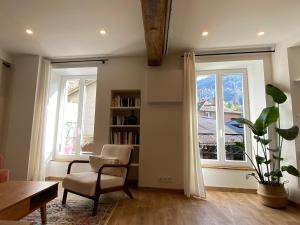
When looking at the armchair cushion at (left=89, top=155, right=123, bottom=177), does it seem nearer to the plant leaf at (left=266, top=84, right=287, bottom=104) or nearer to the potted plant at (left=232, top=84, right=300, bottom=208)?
the potted plant at (left=232, top=84, right=300, bottom=208)

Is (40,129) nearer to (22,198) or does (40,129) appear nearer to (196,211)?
(22,198)

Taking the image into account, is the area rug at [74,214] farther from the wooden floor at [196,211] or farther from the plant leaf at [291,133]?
the plant leaf at [291,133]

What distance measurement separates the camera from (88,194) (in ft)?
8.07

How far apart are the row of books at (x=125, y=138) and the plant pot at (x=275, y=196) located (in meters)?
2.27

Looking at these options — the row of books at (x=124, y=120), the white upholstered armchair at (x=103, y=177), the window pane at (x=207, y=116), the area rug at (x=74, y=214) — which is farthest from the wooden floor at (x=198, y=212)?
the row of books at (x=124, y=120)

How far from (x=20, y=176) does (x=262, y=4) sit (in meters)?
4.93

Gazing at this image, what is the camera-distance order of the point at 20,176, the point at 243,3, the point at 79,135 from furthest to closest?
1. the point at 79,135
2. the point at 20,176
3. the point at 243,3

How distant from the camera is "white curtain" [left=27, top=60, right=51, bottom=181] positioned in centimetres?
377

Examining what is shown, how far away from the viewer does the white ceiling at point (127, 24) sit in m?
2.47

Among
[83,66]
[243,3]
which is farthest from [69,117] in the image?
[243,3]

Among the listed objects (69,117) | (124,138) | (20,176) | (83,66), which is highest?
(83,66)

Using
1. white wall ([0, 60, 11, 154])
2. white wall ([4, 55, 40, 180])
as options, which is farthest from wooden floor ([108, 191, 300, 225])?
white wall ([0, 60, 11, 154])

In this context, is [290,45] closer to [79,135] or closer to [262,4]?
[262,4]

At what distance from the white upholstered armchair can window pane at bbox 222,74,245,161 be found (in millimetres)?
2077
